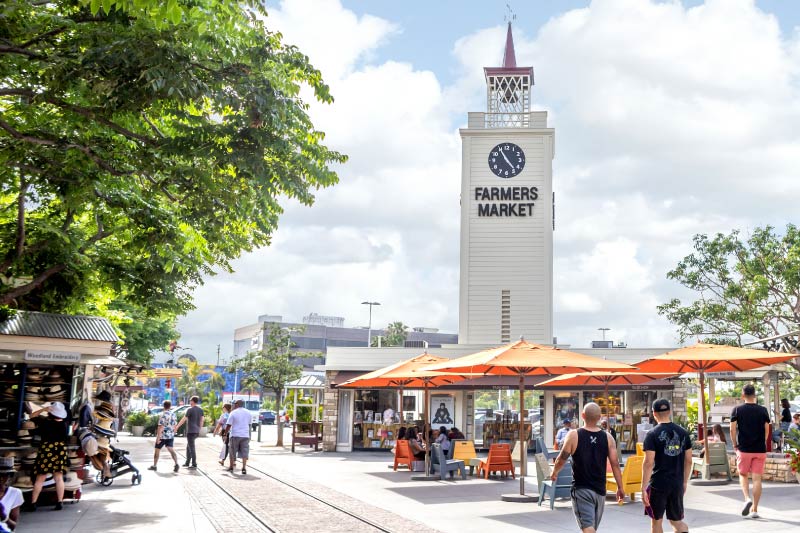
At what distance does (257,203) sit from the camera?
11992 mm

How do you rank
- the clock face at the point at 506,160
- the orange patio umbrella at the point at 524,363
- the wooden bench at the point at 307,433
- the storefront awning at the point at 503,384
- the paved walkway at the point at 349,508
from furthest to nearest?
the clock face at the point at 506,160 → the wooden bench at the point at 307,433 → the storefront awning at the point at 503,384 → the orange patio umbrella at the point at 524,363 → the paved walkway at the point at 349,508

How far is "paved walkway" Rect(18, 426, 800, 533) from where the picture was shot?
33.8ft

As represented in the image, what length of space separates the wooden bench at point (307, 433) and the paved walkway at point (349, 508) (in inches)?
389

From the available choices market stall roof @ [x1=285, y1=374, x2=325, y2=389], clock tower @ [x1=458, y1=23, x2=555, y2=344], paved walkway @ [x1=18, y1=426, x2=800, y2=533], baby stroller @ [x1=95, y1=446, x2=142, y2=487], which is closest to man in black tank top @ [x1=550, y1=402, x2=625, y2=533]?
paved walkway @ [x1=18, y1=426, x2=800, y2=533]

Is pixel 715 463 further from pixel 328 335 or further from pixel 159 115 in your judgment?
pixel 328 335

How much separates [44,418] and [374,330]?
120347mm

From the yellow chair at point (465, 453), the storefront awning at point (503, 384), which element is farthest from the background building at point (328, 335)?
the yellow chair at point (465, 453)

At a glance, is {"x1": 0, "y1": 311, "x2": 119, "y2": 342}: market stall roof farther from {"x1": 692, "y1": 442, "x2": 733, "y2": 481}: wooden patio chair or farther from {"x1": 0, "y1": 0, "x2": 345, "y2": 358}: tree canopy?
{"x1": 692, "y1": 442, "x2": 733, "y2": 481}: wooden patio chair

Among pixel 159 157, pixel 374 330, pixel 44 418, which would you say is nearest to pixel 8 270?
pixel 44 418

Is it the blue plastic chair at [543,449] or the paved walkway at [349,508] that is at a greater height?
the blue plastic chair at [543,449]

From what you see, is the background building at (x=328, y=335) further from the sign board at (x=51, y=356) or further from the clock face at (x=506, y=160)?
the sign board at (x=51, y=356)

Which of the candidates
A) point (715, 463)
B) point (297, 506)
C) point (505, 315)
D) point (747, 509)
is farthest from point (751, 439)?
point (505, 315)

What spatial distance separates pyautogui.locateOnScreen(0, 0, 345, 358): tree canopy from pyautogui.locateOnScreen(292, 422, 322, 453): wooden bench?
1432 centimetres

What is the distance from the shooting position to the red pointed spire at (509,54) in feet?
130
